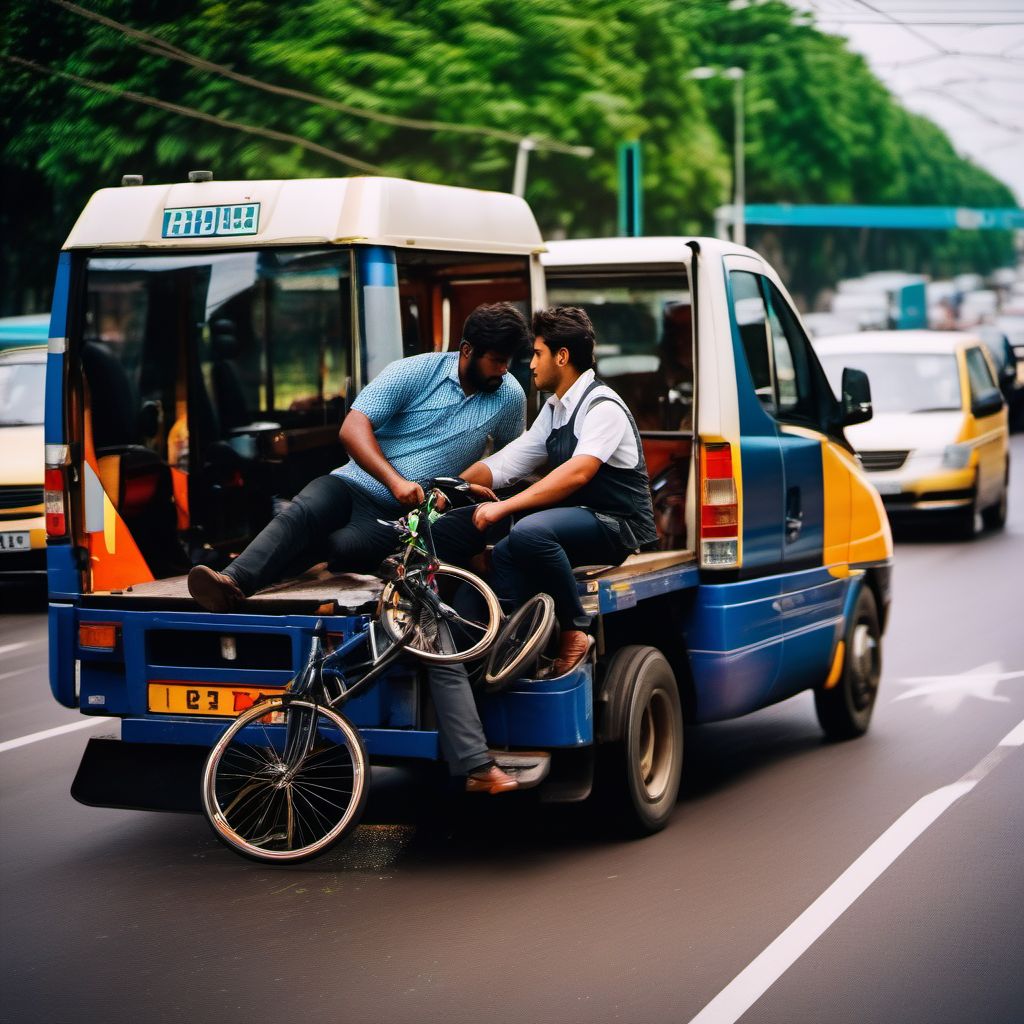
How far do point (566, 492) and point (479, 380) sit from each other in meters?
0.57

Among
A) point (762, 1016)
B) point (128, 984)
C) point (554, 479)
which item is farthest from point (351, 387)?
point (762, 1016)

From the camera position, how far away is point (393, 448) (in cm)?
655

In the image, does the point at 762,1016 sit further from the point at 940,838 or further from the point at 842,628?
the point at 842,628

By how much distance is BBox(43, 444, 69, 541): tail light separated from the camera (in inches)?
263

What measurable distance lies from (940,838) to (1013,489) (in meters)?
16.0

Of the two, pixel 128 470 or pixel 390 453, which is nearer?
pixel 390 453

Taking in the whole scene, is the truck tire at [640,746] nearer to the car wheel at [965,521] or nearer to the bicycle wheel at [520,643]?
the bicycle wheel at [520,643]

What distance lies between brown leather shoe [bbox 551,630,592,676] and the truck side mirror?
2.55m

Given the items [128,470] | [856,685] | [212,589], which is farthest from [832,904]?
[128,470]

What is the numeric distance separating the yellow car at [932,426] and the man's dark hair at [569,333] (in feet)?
31.7

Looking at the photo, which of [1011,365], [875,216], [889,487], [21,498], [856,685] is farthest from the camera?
[875,216]

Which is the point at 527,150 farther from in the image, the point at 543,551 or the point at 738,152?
the point at 543,551

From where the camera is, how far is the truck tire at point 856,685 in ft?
27.2

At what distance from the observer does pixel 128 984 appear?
497 centimetres
